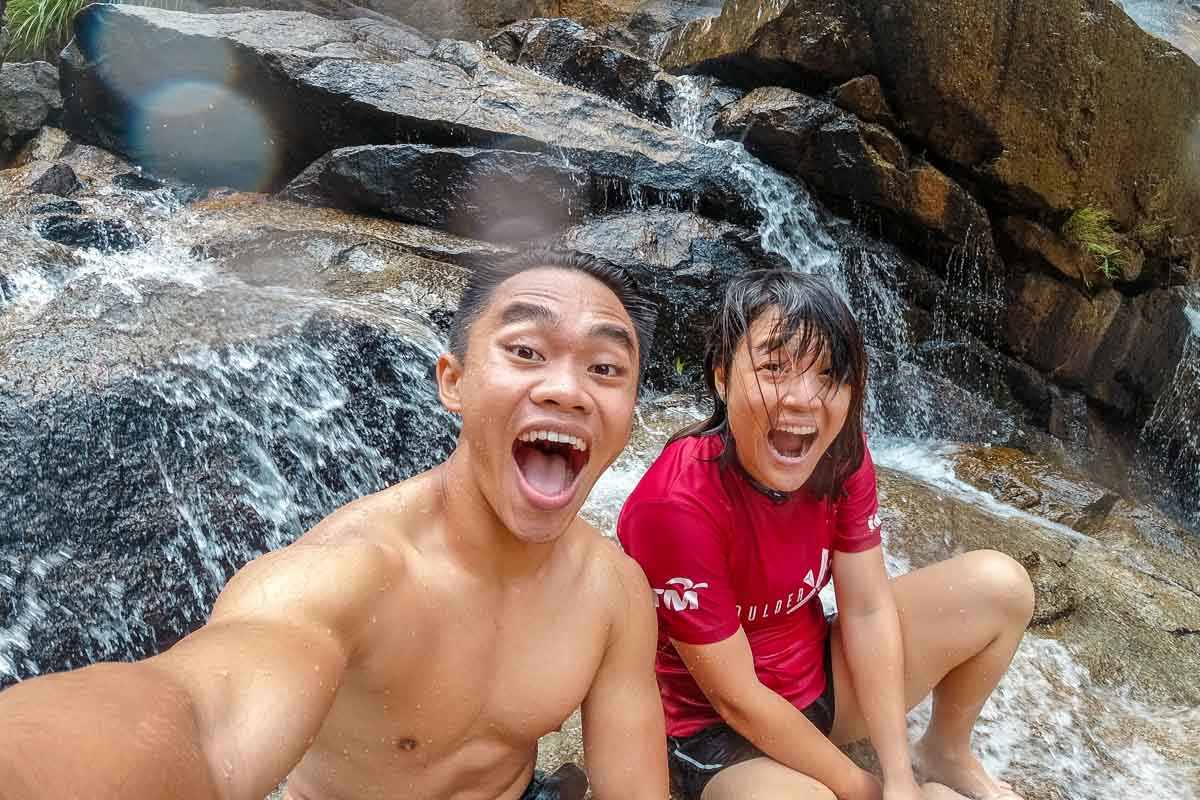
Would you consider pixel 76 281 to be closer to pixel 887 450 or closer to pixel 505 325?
pixel 505 325

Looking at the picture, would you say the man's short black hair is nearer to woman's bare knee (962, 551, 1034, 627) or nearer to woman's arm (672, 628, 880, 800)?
woman's arm (672, 628, 880, 800)

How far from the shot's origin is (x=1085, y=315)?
7879 mm

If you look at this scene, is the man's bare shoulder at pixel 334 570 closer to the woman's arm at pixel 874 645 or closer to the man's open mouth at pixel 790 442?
the man's open mouth at pixel 790 442

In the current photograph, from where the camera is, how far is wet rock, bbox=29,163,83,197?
6.58 m

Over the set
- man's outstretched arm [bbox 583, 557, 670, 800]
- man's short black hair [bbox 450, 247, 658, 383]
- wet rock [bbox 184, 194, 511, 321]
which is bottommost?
wet rock [bbox 184, 194, 511, 321]

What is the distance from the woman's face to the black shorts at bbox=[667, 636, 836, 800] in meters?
0.65

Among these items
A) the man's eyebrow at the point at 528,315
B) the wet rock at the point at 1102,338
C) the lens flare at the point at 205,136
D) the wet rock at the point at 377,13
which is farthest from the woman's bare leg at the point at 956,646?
the wet rock at the point at 377,13

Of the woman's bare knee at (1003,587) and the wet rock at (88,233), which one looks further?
the wet rock at (88,233)

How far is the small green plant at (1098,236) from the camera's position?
750cm

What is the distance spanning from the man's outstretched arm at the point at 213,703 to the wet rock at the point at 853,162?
6738 millimetres

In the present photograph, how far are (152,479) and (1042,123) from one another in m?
7.34

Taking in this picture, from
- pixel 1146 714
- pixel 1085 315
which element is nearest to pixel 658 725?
pixel 1146 714

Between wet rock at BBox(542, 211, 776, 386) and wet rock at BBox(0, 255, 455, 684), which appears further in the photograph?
wet rock at BBox(542, 211, 776, 386)

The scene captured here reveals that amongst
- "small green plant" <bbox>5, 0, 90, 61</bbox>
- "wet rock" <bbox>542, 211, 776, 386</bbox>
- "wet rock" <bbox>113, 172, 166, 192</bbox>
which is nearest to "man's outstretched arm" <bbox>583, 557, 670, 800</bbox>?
"wet rock" <bbox>542, 211, 776, 386</bbox>
